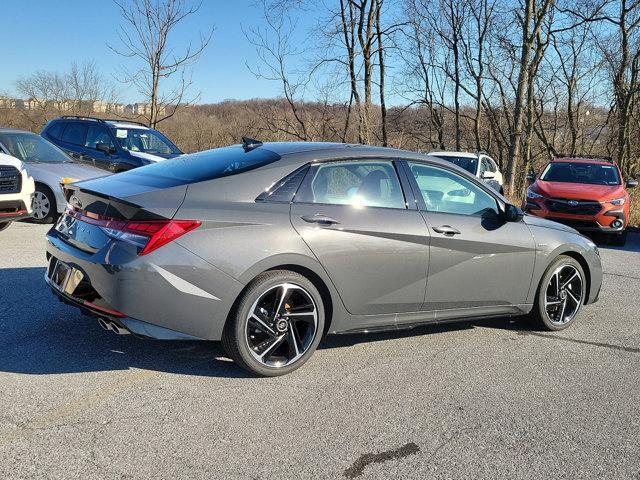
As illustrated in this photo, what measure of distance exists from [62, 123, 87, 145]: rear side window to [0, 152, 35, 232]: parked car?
520cm

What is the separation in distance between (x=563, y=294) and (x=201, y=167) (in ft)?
11.5

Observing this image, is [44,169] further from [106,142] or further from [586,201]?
[586,201]

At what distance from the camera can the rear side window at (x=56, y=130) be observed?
13.6 m

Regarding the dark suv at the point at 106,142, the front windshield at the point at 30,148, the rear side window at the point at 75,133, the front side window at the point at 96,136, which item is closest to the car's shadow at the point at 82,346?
the front windshield at the point at 30,148

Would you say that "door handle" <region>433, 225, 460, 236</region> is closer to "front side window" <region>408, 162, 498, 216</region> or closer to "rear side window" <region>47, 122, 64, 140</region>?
"front side window" <region>408, 162, 498, 216</region>

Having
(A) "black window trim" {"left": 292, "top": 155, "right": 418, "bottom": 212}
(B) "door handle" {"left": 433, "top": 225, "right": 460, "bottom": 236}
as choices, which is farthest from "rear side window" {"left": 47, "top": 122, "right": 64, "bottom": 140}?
(B) "door handle" {"left": 433, "top": 225, "right": 460, "bottom": 236}

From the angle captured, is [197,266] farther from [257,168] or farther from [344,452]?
[344,452]

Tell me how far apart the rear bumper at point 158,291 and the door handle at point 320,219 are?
2.17 ft

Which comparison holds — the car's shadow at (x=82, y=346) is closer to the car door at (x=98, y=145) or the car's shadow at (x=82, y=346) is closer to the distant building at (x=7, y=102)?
the car door at (x=98, y=145)

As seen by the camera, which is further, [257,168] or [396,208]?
[396,208]

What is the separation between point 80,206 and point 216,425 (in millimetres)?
1768

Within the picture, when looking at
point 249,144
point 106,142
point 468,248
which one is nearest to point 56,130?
point 106,142

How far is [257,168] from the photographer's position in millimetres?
3971

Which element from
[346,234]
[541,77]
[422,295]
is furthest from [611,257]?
[541,77]
